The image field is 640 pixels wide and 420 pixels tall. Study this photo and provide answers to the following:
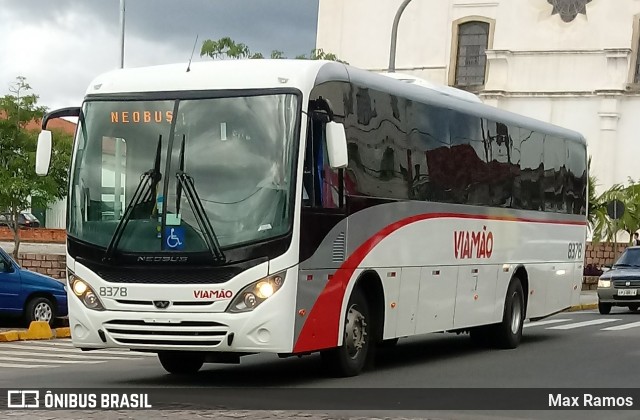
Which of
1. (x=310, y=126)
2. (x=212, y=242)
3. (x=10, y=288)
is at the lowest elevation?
(x=10, y=288)

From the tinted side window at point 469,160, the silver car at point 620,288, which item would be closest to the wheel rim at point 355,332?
the tinted side window at point 469,160

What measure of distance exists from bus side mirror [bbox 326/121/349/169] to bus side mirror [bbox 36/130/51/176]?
294 centimetres

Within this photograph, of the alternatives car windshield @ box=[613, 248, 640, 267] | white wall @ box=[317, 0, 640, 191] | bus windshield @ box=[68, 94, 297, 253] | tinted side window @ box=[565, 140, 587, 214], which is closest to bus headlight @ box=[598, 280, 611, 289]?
car windshield @ box=[613, 248, 640, 267]

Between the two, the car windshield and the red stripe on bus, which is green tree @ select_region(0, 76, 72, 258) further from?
the red stripe on bus

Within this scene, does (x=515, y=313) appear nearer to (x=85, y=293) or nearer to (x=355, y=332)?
(x=355, y=332)

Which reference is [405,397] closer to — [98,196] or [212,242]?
[212,242]

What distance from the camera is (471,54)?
5878 cm

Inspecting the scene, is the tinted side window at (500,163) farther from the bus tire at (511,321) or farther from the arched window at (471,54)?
the arched window at (471,54)

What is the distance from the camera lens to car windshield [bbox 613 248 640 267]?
110 ft

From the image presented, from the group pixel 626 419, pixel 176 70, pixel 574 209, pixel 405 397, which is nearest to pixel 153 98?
pixel 176 70

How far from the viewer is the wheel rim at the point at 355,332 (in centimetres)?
1507

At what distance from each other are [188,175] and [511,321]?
824 cm

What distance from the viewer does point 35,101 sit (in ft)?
116

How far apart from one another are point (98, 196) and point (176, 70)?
1580mm
